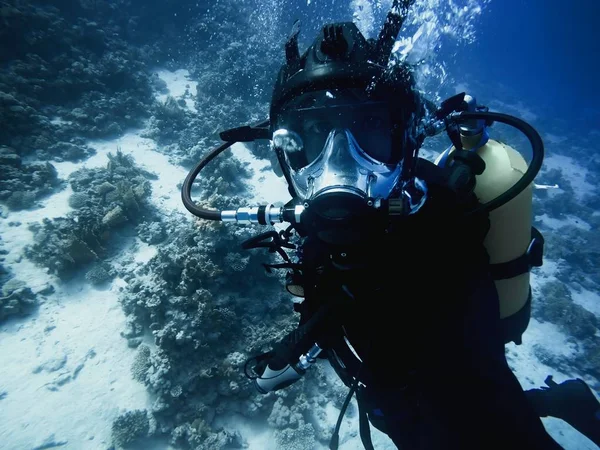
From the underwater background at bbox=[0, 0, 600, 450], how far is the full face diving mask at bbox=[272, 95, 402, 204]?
4.50ft

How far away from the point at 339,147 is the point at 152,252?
7406 mm

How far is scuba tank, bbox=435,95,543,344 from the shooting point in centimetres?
256

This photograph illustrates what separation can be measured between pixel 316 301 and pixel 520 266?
6.24 feet

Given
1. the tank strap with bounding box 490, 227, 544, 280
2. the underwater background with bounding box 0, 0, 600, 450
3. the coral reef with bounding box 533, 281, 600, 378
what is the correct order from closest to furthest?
the tank strap with bounding box 490, 227, 544, 280
the underwater background with bounding box 0, 0, 600, 450
the coral reef with bounding box 533, 281, 600, 378

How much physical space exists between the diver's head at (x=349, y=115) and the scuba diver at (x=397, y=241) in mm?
10

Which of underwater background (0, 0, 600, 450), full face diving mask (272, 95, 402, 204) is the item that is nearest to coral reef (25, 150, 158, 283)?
underwater background (0, 0, 600, 450)

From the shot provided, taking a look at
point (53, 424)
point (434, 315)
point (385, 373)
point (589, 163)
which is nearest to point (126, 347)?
point (53, 424)

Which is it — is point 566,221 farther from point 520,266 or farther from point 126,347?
point 126,347

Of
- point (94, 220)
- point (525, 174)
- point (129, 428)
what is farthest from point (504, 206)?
point (94, 220)

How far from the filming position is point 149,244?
27.6 feet

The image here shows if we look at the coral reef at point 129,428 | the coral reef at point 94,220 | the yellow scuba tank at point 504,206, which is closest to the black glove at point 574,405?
the yellow scuba tank at point 504,206

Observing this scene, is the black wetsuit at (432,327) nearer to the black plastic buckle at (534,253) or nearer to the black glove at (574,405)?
the black plastic buckle at (534,253)

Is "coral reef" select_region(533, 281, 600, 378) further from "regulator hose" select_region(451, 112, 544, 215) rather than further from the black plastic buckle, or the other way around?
"regulator hose" select_region(451, 112, 544, 215)

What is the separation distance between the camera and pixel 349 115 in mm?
2342
